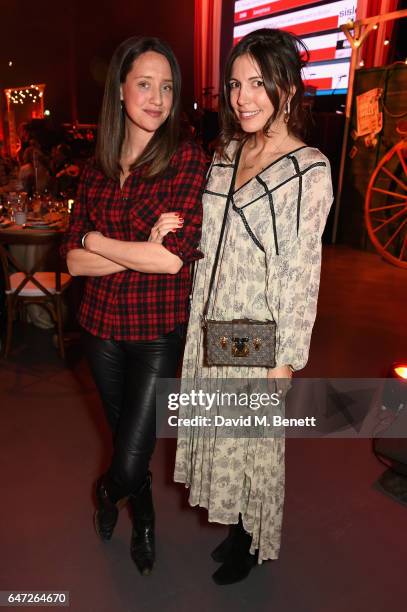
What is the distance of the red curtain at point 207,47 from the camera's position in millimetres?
9539

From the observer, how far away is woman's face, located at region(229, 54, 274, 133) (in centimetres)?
129

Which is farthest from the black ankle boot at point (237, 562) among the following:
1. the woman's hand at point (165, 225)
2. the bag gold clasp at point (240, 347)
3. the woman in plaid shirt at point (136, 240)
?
the woman's hand at point (165, 225)

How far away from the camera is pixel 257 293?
140 cm

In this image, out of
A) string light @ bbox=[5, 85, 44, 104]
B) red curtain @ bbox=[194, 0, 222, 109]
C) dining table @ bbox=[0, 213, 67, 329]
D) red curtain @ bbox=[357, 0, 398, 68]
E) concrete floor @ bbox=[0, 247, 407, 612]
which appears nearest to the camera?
concrete floor @ bbox=[0, 247, 407, 612]

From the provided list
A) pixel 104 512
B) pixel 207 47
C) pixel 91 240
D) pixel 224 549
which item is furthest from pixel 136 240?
pixel 207 47

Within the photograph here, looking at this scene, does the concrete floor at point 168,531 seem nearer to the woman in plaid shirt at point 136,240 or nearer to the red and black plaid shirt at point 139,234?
the woman in plaid shirt at point 136,240

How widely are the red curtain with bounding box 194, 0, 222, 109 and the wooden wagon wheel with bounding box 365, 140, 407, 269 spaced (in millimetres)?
4354

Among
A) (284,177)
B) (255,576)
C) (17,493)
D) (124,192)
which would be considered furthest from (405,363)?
(17,493)

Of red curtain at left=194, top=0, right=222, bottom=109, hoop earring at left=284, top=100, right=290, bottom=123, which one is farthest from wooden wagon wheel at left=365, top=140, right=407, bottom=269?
hoop earring at left=284, top=100, right=290, bottom=123

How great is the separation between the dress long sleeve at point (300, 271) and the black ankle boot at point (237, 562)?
71cm

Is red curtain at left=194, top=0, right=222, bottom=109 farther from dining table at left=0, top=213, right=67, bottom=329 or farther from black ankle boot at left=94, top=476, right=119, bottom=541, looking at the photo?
black ankle boot at left=94, top=476, right=119, bottom=541

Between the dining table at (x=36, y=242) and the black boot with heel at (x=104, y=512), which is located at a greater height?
the dining table at (x=36, y=242)

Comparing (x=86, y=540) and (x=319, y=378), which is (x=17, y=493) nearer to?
(x=86, y=540)

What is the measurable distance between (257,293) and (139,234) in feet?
1.26
